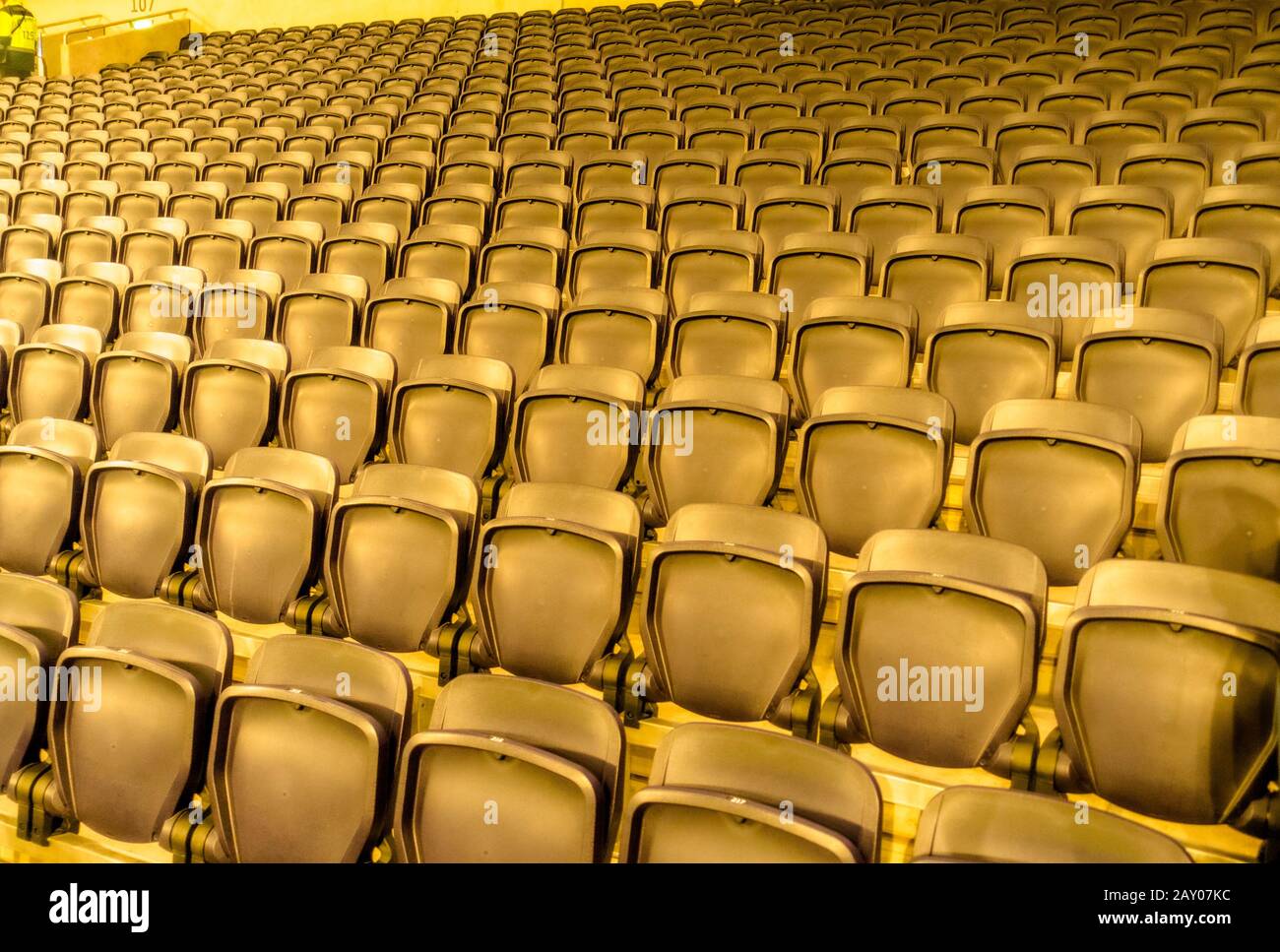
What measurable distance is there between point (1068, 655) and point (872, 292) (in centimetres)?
104

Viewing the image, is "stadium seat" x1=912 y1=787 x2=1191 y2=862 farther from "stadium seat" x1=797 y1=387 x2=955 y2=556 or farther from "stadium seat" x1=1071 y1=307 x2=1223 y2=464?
"stadium seat" x1=1071 y1=307 x2=1223 y2=464

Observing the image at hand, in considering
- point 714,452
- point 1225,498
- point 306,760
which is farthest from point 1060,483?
point 306,760

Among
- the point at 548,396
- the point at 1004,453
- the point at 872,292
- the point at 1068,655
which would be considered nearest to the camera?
the point at 1068,655

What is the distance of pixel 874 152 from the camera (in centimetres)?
206

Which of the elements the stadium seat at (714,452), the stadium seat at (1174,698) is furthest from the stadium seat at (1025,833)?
the stadium seat at (714,452)

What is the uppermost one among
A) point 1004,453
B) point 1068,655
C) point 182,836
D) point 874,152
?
point 874,152

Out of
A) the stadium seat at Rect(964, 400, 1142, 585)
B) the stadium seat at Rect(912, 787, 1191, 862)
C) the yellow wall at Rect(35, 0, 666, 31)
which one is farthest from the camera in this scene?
the yellow wall at Rect(35, 0, 666, 31)

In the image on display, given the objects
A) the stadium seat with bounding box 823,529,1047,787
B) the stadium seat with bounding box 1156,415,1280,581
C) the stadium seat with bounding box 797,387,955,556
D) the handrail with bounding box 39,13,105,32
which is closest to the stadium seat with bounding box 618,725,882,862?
the stadium seat with bounding box 823,529,1047,787

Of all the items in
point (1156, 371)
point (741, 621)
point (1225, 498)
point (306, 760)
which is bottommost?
point (306, 760)

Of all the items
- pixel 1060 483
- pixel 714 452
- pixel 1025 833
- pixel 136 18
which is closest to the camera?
pixel 1025 833

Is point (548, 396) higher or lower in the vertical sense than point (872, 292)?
lower

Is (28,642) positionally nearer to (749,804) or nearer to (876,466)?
(749,804)
